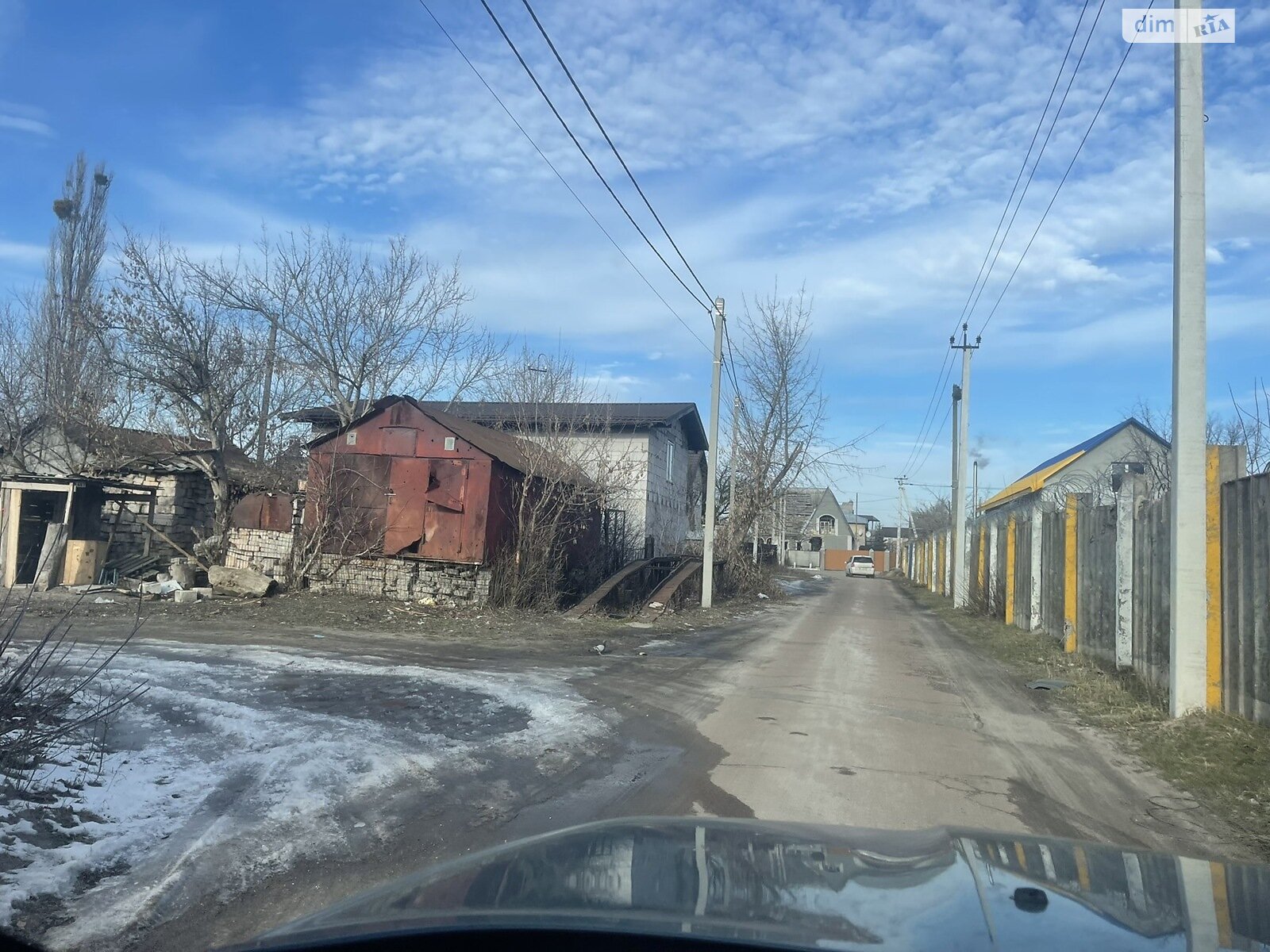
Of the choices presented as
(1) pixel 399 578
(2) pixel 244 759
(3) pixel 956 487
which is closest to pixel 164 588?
(1) pixel 399 578

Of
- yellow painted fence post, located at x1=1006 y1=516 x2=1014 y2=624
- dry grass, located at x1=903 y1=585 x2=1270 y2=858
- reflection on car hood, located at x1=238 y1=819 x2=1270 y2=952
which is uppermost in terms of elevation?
yellow painted fence post, located at x1=1006 y1=516 x2=1014 y2=624

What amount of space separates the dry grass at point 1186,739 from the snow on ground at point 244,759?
4.46 metres

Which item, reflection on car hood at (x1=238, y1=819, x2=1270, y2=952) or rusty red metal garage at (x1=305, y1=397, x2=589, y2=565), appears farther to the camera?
rusty red metal garage at (x1=305, y1=397, x2=589, y2=565)

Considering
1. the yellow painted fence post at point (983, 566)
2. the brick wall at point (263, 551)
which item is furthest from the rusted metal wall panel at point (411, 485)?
the yellow painted fence post at point (983, 566)

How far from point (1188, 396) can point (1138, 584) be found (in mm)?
3179

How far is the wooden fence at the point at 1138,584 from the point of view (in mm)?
7793

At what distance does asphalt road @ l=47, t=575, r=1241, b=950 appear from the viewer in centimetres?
490

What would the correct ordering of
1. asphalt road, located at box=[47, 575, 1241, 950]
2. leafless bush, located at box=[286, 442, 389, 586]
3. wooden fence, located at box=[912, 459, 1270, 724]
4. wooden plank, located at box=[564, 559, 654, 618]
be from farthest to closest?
leafless bush, located at box=[286, 442, 389, 586] < wooden plank, located at box=[564, 559, 654, 618] < wooden fence, located at box=[912, 459, 1270, 724] < asphalt road, located at box=[47, 575, 1241, 950]

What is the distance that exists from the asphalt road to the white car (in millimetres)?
48725

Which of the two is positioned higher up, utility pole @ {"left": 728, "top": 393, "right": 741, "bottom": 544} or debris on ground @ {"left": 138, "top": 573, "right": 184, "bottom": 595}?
utility pole @ {"left": 728, "top": 393, "right": 741, "bottom": 544}

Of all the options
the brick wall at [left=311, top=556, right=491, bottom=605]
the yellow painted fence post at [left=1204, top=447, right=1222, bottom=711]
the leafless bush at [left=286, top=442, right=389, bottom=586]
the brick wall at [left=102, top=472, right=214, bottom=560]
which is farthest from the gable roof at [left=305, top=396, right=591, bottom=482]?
the yellow painted fence post at [left=1204, top=447, right=1222, bottom=711]

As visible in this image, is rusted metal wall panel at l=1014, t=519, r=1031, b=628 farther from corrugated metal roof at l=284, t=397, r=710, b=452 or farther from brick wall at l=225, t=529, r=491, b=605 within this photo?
brick wall at l=225, t=529, r=491, b=605

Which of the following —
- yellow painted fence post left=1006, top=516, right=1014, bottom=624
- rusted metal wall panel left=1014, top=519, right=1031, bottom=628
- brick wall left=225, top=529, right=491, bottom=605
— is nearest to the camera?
rusted metal wall panel left=1014, top=519, right=1031, bottom=628

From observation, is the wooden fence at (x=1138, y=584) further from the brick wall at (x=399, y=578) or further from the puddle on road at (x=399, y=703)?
the brick wall at (x=399, y=578)
